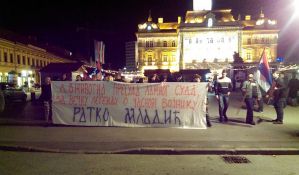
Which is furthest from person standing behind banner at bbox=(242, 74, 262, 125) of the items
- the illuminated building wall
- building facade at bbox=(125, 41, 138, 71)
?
building facade at bbox=(125, 41, 138, 71)

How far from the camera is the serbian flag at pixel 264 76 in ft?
39.0

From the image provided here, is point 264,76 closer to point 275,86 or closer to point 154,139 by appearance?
point 275,86

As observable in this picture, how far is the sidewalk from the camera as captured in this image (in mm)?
7531

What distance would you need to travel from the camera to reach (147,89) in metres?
10.7

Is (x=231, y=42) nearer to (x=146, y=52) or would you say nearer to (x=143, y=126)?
(x=146, y=52)

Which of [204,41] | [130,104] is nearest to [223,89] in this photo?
[130,104]

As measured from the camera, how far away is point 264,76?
472 inches

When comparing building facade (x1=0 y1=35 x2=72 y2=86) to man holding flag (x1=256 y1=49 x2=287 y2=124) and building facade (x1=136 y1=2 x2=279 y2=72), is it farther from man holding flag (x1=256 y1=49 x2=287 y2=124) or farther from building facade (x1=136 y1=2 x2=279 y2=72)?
man holding flag (x1=256 y1=49 x2=287 y2=124)

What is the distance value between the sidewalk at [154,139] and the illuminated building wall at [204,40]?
80184mm

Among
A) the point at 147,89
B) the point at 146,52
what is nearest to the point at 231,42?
the point at 146,52

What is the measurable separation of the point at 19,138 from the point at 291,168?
742cm

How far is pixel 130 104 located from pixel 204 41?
8371 centimetres

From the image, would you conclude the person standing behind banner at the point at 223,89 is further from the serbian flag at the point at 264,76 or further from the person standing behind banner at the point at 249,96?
the serbian flag at the point at 264,76

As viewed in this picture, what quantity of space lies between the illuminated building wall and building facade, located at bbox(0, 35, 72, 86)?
125 feet
